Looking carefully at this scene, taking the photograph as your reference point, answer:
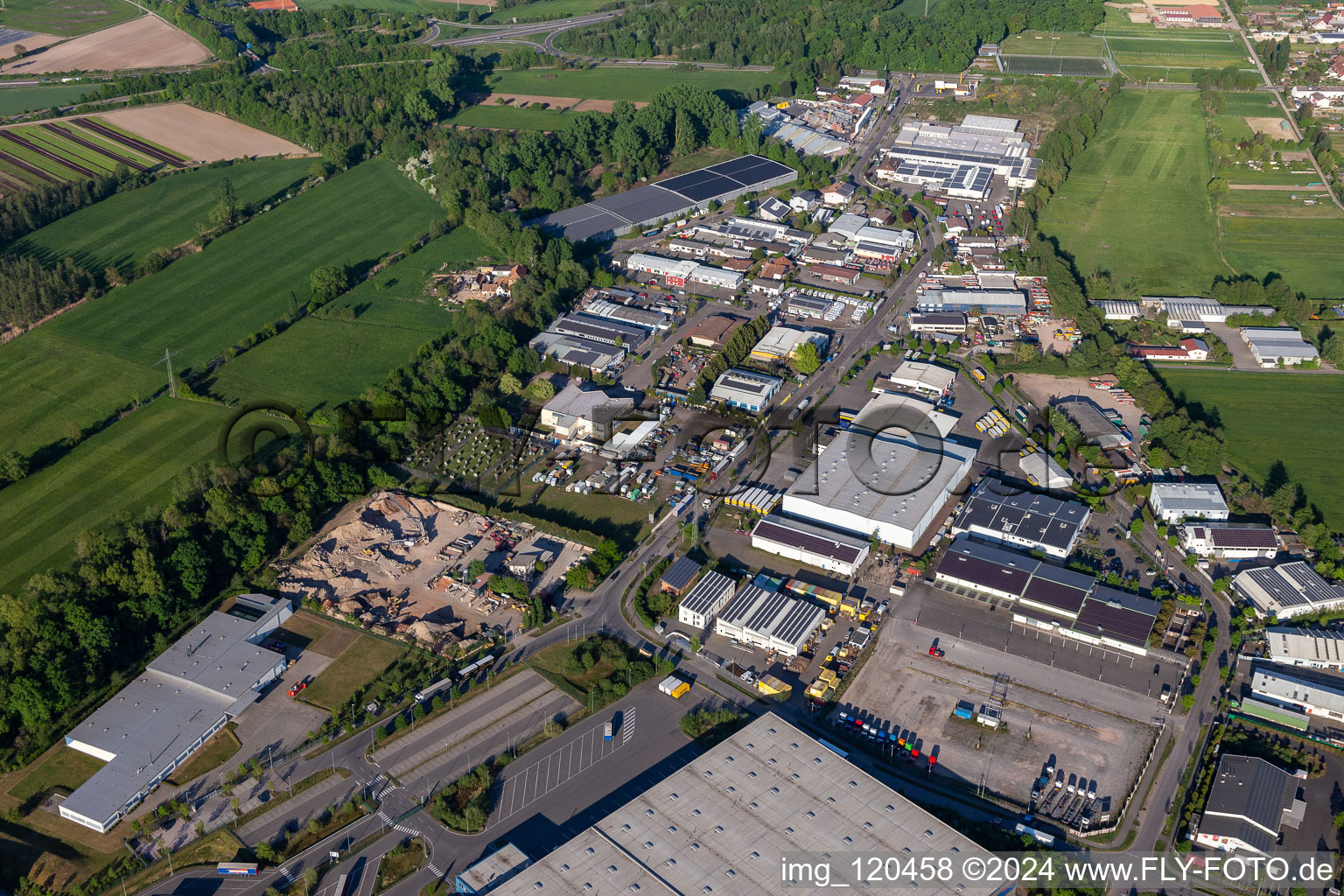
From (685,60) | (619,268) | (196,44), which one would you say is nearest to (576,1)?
(685,60)

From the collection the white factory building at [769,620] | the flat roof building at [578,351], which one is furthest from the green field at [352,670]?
the flat roof building at [578,351]

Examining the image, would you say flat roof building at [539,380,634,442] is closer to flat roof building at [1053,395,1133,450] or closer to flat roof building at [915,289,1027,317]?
flat roof building at [915,289,1027,317]

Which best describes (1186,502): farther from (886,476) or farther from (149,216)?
(149,216)

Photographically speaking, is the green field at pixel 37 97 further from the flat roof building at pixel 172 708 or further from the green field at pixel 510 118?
the flat roof building at pixel 172 708

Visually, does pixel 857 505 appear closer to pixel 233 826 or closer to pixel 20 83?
pixel 233 826

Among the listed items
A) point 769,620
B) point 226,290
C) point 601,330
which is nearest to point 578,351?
point 601,330
